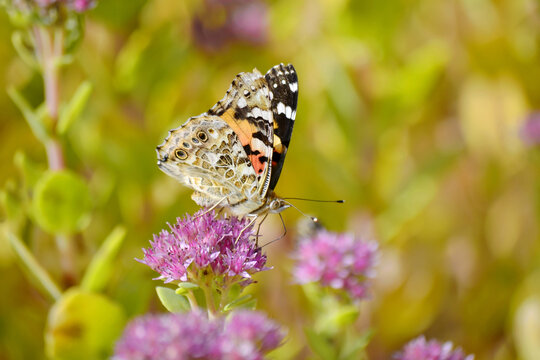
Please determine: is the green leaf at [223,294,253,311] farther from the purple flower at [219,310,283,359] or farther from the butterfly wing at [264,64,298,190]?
the butterfly wing at [264,64,298,190]

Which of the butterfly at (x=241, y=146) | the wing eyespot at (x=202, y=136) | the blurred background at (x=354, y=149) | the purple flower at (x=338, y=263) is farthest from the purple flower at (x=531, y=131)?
the wing eyespot at (x=202, y=136)

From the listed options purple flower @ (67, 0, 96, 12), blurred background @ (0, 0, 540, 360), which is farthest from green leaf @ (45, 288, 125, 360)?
purple flower @ (67, 0, 96, 12)

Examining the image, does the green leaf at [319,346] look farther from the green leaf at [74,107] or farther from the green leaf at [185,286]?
the green leaf at [74,107]

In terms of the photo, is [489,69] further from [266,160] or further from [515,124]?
[266,160]

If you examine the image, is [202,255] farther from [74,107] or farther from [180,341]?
[74,107]

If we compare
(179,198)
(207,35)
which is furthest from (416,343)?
(207,35)

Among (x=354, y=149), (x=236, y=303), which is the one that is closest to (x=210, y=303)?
(x=236, y=303)
